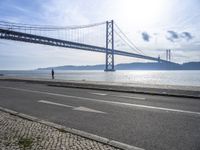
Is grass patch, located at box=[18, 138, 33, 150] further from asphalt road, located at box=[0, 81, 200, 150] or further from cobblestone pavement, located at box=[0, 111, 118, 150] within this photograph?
asphalt road, located at box=[0, 81, 200, 150]

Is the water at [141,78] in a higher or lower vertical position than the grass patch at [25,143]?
lower

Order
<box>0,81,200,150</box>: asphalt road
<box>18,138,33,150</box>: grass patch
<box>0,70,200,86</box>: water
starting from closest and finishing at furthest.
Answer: <box>18,138,33,150</box>: grass patch, <box>0,81,200,150</box>: asphalt road, <box>0,70,200,86</box>: water

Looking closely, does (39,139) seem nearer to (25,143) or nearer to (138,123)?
(25,143)

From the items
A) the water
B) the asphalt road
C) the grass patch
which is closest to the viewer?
the grass patch

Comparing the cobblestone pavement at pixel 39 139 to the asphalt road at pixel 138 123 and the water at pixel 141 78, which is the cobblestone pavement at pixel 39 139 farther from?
the water at pixel 141 78

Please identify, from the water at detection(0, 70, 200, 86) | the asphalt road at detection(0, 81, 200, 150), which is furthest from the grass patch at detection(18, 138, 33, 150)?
the water at detection(0, 70, 200, 86)

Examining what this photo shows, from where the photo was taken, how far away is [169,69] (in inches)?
5290

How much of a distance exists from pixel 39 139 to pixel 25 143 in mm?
349

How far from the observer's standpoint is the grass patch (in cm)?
416

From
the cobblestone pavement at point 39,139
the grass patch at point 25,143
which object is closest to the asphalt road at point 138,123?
the cobblestone pavement at point 39,139

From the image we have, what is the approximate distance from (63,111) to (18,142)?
3.89m

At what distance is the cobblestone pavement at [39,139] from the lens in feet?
13.7

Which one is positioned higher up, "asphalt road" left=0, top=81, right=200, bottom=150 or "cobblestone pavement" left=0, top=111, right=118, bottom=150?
"cobblestone pavement" left=0, top=111, right=118, bottom=150

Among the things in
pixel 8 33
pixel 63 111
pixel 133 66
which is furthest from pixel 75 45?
pixel 133 66
